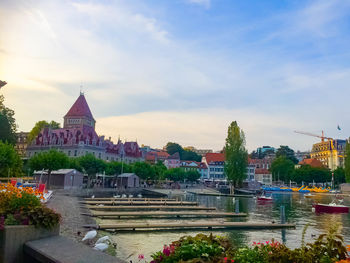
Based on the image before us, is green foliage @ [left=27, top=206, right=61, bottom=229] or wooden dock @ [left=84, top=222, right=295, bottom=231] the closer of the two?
green foliage @ [left=27, top=206, right=61, bottom=229]

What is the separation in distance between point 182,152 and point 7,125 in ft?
357

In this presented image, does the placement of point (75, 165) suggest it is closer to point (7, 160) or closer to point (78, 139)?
point (78, 139)

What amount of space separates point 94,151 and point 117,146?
17295 millimetres

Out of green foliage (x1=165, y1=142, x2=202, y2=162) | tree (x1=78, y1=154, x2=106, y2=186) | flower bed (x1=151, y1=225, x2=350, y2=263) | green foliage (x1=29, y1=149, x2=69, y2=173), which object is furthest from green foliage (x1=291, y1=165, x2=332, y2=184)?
flower bed (x1=151, y1=225, x2=350, y2=263)

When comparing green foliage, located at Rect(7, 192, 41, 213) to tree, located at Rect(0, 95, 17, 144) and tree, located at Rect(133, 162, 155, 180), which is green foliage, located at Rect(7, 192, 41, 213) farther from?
tree, located at Rect(133, 162, 155, 180)

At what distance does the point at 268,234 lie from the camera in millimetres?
23016

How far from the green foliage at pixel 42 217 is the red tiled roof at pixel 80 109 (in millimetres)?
98367

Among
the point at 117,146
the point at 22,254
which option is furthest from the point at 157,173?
the point at 22,254

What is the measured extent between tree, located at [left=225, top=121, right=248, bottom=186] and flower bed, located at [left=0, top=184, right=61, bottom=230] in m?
75.9

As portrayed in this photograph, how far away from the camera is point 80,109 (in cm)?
10381

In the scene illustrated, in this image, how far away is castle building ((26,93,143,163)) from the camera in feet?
300

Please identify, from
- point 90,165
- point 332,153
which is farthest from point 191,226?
point 332,153

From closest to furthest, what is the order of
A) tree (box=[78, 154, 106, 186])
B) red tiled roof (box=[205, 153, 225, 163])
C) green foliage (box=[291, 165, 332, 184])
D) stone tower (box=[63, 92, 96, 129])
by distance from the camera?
tree (box=[78, 154, 106, 186]) < stone tower (box=[63, 92, 96, 129]) < green foliage (box=[291, 165, 332, 184]) < red tiled roof (box=[205, 153, 225, 163])

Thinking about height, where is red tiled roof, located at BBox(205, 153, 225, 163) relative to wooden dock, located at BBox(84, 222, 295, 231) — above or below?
above
